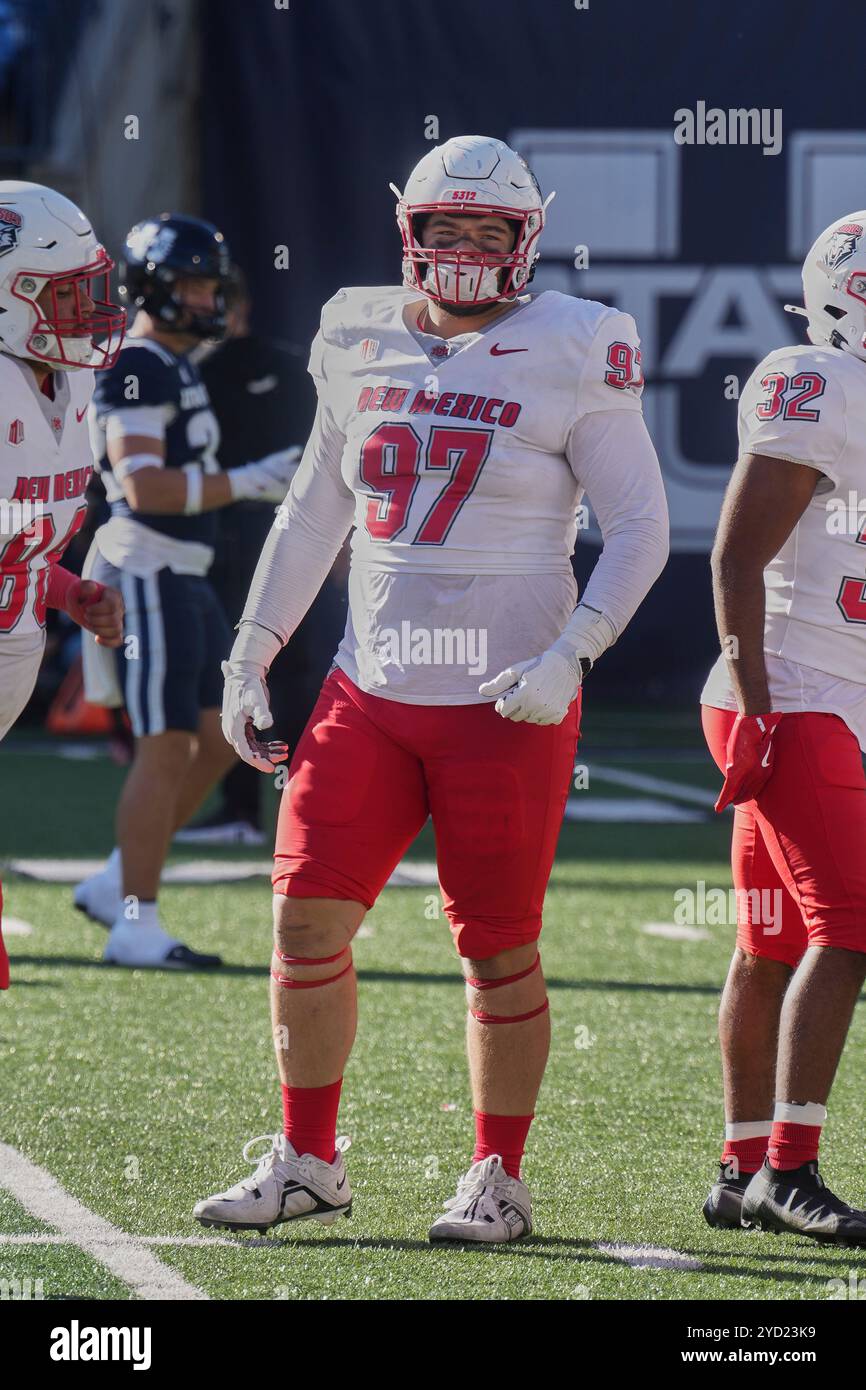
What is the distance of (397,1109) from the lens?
4578 mm

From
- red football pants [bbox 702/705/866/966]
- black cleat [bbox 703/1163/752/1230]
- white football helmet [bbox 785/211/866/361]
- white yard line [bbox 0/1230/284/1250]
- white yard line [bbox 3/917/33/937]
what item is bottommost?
white yard line [bbox 3/917/33/937]

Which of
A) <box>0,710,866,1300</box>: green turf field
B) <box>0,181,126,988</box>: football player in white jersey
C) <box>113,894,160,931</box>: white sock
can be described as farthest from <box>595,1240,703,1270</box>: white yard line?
<box>113,894,160,931</box>: white sock

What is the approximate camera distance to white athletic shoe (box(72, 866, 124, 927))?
6492mm

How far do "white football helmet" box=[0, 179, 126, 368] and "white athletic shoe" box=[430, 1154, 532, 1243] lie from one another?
1640 mm

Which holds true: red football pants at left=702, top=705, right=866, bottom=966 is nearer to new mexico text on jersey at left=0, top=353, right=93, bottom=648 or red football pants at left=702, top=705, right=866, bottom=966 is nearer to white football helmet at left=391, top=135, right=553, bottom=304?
white football helmet at left=391, top=135, right=553, bottom=304

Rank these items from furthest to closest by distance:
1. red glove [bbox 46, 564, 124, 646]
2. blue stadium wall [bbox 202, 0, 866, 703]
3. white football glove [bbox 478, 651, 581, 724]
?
blue stadium wall [bbox 202, 0, 866, 703] → red glove [bbox 46, 564, 124, 646] → white football glove [bbox 478, 651, 581, 724]

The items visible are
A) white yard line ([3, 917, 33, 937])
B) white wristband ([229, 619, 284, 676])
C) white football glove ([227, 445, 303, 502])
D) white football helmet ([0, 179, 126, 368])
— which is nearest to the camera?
white football helmet ([0, 179, 126, 368])

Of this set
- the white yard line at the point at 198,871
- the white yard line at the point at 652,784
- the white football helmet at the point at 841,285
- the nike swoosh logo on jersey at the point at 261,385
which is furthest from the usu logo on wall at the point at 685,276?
the white football helmet at the point at 841,285

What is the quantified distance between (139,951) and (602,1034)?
1493 millimetres

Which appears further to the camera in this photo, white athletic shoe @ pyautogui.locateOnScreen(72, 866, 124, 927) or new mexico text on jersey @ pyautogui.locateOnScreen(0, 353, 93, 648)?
white athletic shoe @ pyautogui.locateOnScreen(72, 866, 124, 927)

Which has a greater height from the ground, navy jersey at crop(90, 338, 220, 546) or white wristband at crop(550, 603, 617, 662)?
navy jersey at crop(90, 338, 220, 546)

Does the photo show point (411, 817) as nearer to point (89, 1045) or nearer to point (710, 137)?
point (89, 1045)

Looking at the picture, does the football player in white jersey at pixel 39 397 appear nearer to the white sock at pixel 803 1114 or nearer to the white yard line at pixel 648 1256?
the white yard line at pixel 648 1256
